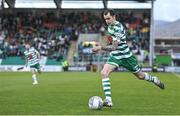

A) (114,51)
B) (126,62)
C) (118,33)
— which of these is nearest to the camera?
(118,33)

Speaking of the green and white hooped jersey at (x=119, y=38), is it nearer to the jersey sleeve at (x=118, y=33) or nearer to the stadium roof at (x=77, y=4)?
the jersey sleeve at (x=118, y=33)

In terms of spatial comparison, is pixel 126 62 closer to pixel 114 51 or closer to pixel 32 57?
pixel 114 51

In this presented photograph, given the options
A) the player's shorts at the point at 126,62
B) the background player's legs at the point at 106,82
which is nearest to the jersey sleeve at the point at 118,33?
the player's shorts at the point at 126,62

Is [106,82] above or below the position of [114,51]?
below

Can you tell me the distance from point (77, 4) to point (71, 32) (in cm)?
453

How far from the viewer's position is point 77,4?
65.3m

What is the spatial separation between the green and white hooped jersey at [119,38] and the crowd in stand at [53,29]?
44.0 meters

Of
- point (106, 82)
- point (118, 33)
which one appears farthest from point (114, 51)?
point (106, 82)

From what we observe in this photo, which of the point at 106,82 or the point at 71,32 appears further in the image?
the point at 71,32

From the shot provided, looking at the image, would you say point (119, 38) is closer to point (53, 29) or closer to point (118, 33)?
point (118, 33)

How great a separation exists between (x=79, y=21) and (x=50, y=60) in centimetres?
1011

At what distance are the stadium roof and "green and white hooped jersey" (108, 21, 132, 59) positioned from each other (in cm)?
4925

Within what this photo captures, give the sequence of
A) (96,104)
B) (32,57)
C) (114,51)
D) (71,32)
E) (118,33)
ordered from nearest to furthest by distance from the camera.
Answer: (96,104), (118,33), (114,51), (32,57), (71,32)

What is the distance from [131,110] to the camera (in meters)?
12.0
